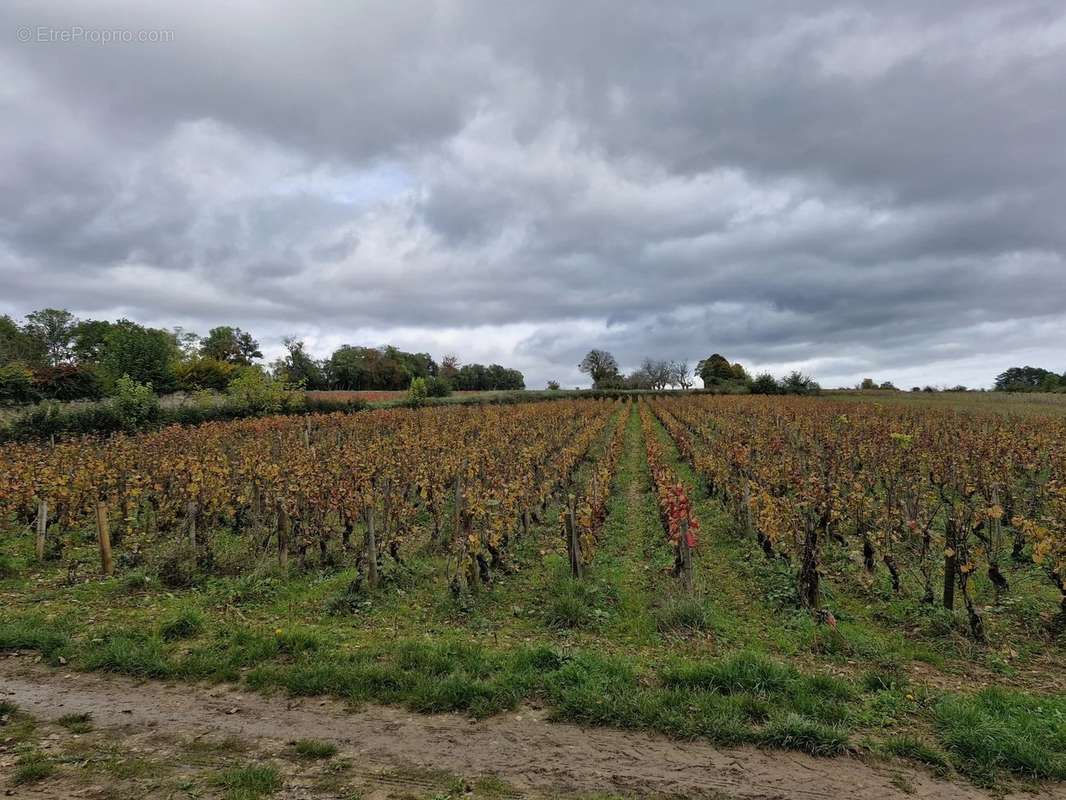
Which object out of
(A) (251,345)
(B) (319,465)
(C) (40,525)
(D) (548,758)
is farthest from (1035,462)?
(A) (251,345)

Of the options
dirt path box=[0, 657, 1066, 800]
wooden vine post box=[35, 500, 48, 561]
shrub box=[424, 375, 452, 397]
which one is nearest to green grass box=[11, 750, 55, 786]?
dirt path box=[0, 657, 1066, 800]

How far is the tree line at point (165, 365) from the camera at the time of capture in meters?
30.9

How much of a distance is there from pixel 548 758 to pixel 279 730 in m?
2.24

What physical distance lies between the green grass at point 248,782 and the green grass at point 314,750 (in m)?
0.24

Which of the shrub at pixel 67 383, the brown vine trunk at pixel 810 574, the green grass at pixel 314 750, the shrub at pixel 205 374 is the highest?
the shrub at pixel 205 374

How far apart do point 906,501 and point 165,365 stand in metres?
52.7

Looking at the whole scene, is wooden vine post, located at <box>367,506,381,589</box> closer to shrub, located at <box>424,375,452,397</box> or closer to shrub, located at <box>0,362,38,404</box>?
shrub, located at <box>0,362,38,404</box>

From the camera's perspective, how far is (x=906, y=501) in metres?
8.30

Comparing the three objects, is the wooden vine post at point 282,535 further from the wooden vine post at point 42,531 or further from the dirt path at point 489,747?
the wooden vine post at point 42,531

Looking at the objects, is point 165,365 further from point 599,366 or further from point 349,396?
point 599,366

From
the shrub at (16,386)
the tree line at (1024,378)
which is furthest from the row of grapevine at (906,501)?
the tree line at (1024,378)

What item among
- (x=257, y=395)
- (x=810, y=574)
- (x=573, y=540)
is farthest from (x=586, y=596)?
(x=257, y=395)

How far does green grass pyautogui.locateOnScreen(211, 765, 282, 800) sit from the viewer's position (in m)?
3.66

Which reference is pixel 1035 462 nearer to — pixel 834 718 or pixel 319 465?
pixel 834 718
